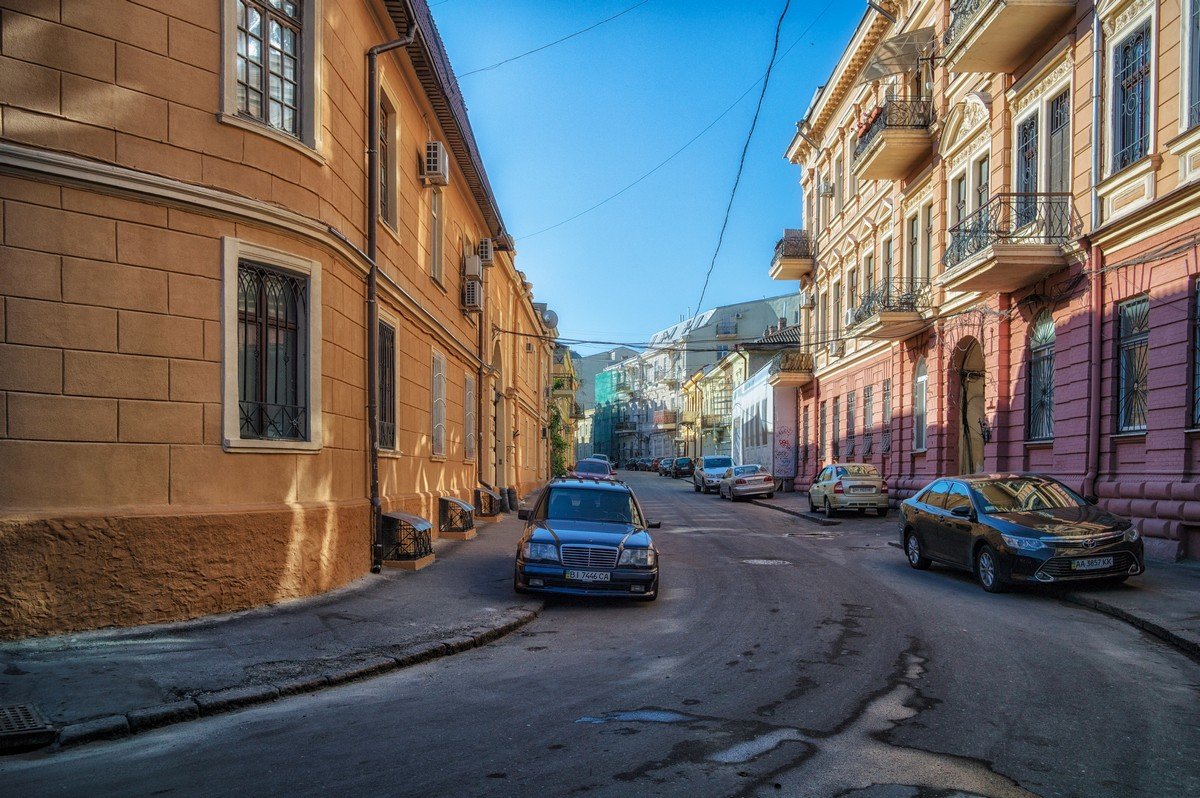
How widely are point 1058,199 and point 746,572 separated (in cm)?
933

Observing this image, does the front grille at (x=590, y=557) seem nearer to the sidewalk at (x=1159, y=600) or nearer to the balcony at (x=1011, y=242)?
the sidewalk at (x=1159, y=600)

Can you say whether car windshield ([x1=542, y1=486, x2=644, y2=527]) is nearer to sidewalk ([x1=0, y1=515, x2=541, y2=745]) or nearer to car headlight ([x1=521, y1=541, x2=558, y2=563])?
car headlight ([x1=521, y1=541, x2=558, y2=563])

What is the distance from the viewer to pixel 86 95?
8.15m

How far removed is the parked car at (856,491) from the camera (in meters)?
23.7

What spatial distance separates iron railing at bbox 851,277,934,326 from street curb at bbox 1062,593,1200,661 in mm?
13675

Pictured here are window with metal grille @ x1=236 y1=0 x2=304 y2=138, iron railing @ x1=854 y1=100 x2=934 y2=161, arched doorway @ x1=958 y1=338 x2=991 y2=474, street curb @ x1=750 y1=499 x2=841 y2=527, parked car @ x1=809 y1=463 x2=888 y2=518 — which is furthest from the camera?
parked car @ x1=809 y1=463 x2=888 y2=518

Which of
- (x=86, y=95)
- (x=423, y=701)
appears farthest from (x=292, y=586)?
(x=86, y=95)

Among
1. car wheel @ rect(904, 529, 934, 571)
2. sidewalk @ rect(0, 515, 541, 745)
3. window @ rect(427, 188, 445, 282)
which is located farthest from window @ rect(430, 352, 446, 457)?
car wheel @ rect(904, 529, 934, 571)

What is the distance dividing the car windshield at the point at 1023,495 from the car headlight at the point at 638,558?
185 inches

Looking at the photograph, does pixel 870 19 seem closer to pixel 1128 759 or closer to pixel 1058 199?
pixel 1058 199

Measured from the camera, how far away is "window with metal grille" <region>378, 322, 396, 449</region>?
13477 mm

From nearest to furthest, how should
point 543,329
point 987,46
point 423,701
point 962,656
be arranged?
point 423,701, point 962,656, point 987,46, point 543,329

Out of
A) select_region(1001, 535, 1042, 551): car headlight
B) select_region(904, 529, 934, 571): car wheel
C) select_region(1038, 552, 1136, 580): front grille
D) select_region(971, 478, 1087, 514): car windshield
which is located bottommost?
select_region(904, 529, 934, 571): car wheel

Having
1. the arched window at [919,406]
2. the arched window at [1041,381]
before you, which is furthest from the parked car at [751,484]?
the arched window at [1041,381]
